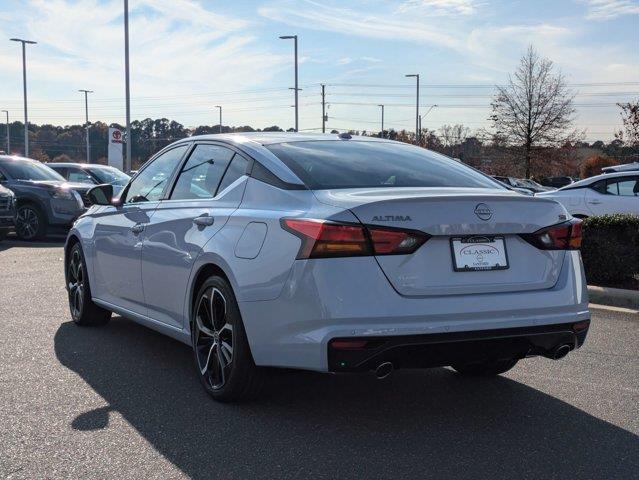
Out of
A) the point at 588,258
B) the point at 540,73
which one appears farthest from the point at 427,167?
the point at 540,73

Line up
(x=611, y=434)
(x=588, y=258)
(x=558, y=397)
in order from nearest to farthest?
(x=611, y=434) < (x=558, y=397) < (x=588, y=258)

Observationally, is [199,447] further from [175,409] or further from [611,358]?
[611,358]

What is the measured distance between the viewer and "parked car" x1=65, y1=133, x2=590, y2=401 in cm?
379

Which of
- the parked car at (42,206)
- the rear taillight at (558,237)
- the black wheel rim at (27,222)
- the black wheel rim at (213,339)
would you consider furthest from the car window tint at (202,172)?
the black wheel rim at (27,222)

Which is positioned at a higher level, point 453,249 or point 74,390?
point 453,249

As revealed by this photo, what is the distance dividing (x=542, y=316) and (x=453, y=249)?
62cm

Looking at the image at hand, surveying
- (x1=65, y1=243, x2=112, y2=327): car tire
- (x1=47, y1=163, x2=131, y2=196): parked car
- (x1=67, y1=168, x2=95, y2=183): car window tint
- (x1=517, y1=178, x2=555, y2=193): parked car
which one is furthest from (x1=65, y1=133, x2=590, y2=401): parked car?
(x1=517, y1=178, x2=555, y2=193): parked car

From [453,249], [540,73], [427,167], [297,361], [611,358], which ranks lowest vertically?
[611,358]

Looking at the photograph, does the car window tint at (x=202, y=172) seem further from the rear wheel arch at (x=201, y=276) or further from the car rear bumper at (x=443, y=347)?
the car rear bumper at (x=443, y=347)

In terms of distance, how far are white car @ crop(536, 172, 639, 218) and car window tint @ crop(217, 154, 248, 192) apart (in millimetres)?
9467

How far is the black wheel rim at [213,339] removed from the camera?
4.49 meters

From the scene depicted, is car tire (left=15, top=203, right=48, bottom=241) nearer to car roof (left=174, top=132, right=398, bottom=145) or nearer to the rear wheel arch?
car roof (left=174, top=132, right=398, bottom=145)

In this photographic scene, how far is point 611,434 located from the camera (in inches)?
164

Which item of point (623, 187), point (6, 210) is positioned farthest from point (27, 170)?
point (623, 187)
